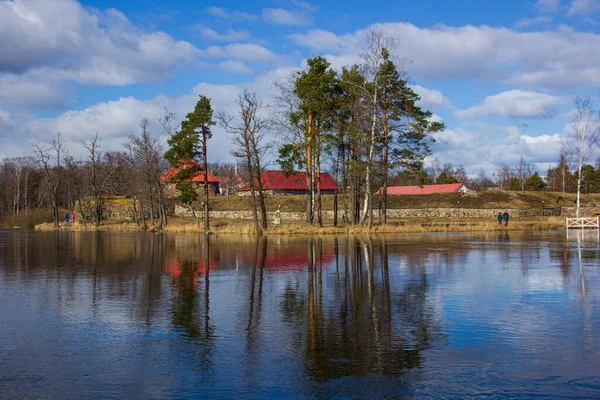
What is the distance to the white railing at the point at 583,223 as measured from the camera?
46091mm

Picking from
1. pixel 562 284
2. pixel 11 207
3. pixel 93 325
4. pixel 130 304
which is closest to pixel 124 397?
pixel 93 325

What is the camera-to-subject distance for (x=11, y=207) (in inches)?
4481

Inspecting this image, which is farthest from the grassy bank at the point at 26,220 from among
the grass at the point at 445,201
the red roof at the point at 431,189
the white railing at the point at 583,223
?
the white railing at the point at 583,223

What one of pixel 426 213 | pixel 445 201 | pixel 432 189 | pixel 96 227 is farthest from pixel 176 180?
pixel 432 189

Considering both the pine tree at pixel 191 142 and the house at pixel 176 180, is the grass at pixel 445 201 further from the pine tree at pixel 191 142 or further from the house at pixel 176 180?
the pine tree at pixel 191 142

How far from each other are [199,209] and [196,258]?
5693 centimetres

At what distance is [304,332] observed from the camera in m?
10.6

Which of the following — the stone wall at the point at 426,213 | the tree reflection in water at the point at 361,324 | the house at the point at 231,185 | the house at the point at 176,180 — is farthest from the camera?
the house at the point at 231,185

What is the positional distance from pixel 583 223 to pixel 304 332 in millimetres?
41558

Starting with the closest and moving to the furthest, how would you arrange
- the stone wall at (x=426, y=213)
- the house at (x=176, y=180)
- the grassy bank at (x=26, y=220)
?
the house at (x=176, y=180) → the stone wall at (x=426, y=213) → the grassy bank at (x=26, y=220)

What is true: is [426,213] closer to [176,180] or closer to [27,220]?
[176,180]

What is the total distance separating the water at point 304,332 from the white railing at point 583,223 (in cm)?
2871

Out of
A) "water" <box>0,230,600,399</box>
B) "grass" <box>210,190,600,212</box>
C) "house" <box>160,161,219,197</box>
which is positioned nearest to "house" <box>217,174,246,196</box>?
"house" <box>160,161,219,197</box>

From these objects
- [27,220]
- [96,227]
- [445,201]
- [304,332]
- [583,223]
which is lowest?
[304,332]
